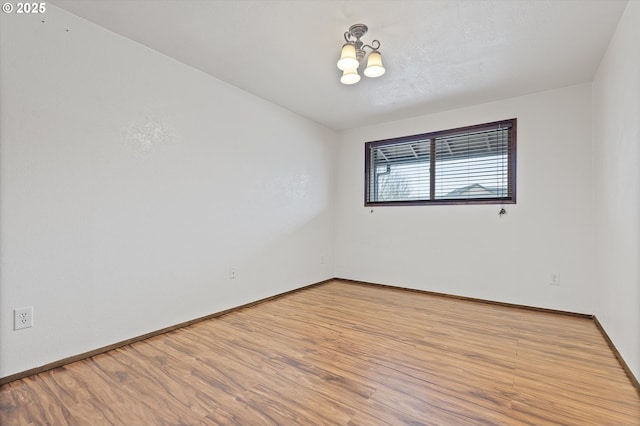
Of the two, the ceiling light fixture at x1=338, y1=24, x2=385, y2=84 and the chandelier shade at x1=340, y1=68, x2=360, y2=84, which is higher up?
the ceiling light fixture at x1=338, y1=24, x2=385, y2=84

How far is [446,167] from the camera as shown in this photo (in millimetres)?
3896

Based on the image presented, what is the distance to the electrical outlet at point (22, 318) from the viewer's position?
1791 mm

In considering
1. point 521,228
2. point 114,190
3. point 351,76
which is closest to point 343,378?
point 351,76

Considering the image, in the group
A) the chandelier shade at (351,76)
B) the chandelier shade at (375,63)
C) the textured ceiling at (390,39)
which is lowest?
the chandelier shade at (351,76)

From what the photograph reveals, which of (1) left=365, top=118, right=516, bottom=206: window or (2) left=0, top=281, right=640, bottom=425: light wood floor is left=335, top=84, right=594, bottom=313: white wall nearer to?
(1) left=365, top=118, right=516, bottom=206: window

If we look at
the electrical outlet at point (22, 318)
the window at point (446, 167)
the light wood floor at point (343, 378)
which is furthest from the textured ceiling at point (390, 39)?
the light wood floor at point (343, 378)

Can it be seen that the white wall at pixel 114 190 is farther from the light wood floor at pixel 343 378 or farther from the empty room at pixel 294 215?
the light wood floor at pixel 343 378

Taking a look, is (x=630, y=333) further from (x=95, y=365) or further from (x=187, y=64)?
(x=187, y=64)

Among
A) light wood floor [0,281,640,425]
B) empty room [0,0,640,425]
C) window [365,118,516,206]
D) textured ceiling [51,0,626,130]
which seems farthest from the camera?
window [365,118,516,206]

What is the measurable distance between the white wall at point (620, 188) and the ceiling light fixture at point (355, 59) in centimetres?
152

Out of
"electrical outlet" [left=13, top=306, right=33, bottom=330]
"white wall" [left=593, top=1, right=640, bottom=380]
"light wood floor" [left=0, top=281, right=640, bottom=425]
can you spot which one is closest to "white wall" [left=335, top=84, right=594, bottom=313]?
"white wall" [left=593, top=1, right=640, bottom=380]

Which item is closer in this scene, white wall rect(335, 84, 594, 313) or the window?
white wall rect(335, 84, 594, 313)

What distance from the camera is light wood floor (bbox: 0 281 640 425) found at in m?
1.47

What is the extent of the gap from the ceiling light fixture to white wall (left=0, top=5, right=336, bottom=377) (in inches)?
59.4
